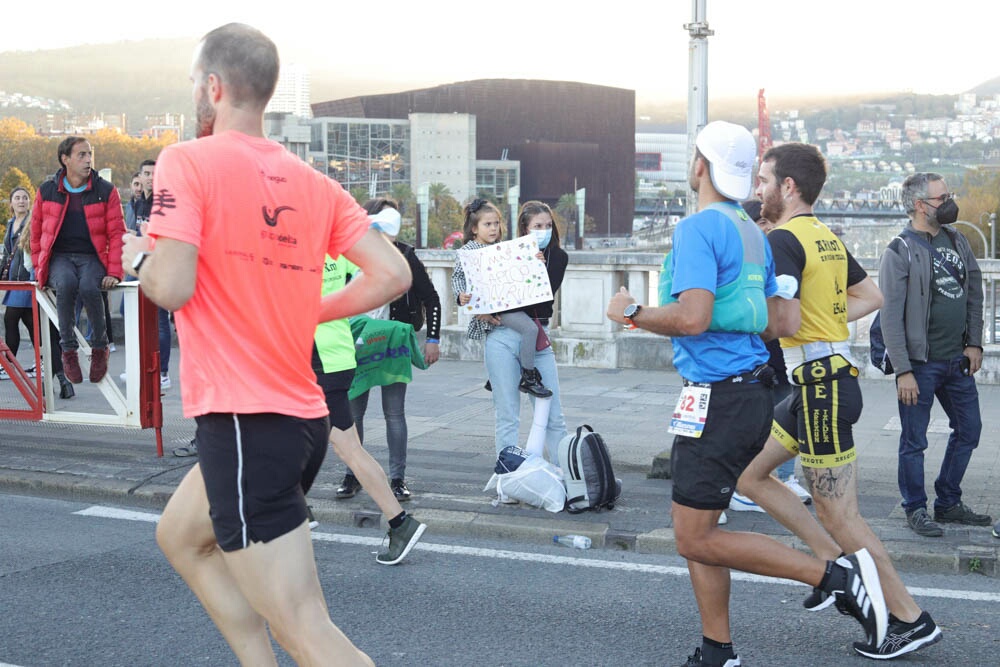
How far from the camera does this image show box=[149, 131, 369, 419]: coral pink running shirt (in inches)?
103

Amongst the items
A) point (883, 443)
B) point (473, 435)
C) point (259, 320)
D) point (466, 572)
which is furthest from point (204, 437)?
point (883, 443)

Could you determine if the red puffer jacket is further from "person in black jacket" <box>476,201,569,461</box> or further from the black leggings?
"person in black jacket" <box>476,201,569,461</box>

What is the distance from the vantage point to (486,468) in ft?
24.8

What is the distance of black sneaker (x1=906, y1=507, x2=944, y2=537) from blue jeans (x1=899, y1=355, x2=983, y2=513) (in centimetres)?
6

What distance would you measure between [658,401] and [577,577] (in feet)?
17.8

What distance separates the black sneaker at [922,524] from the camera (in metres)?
5.66

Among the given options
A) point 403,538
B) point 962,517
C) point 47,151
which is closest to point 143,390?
point 403,538

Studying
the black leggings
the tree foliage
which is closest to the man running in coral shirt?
the black leggings

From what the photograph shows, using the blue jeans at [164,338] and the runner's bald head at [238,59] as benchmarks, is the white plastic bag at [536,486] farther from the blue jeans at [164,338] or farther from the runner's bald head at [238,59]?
the blue jeans at [164,338]

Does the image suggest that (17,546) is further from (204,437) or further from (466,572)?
(204,437)

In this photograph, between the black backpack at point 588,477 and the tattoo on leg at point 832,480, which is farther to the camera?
the black backpack at point 588,477

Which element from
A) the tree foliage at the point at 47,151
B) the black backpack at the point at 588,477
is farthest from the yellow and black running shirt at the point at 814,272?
the tree foliage at the point at 47,151

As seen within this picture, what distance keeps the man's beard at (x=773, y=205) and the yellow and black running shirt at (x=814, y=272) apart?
3.2 inches

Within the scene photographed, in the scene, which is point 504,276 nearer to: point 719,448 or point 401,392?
point 401,392
